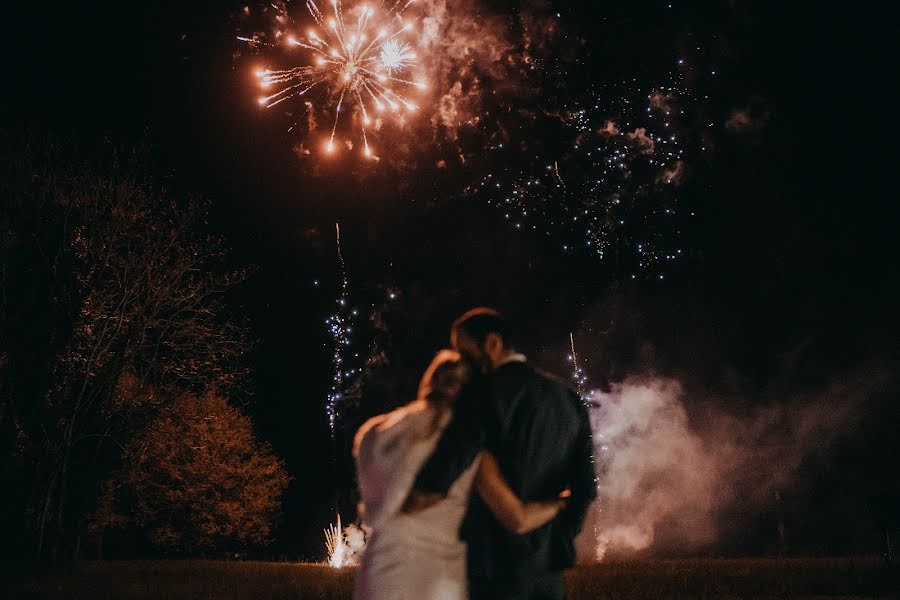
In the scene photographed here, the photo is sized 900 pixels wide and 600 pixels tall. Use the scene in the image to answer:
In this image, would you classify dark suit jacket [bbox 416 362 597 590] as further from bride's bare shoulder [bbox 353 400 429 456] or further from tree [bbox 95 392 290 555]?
tree [bbox 95 392 290 555]

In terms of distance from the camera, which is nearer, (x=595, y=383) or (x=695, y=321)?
(x=695, y=321)

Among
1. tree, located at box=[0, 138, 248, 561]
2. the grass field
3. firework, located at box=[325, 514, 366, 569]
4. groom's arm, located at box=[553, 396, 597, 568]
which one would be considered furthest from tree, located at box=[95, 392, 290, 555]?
groom's arm, located at box=[553, 396, 597, 568]

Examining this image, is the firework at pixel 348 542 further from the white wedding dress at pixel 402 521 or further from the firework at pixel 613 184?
the white wedding dress at pixel 402 521

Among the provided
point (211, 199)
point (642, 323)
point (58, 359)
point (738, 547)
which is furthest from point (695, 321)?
point (58, 359)

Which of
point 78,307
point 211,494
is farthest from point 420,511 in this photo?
point 211,494

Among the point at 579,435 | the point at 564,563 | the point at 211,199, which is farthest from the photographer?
the point at 211,199

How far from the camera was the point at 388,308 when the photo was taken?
35969 mm

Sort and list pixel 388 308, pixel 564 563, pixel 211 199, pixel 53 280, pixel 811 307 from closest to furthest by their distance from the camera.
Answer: pixel 564 563 → pixel 53 280 → pixel 211 199 → pixel 811 307 → pixel 388 308

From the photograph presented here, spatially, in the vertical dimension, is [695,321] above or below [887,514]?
above

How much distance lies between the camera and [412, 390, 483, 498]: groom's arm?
293 centimetres

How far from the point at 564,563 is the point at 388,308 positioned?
32924mm

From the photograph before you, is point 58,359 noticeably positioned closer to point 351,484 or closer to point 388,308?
point 388,308

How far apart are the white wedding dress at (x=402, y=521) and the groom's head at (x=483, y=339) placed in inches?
14.1

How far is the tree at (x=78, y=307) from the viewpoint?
695 inches
